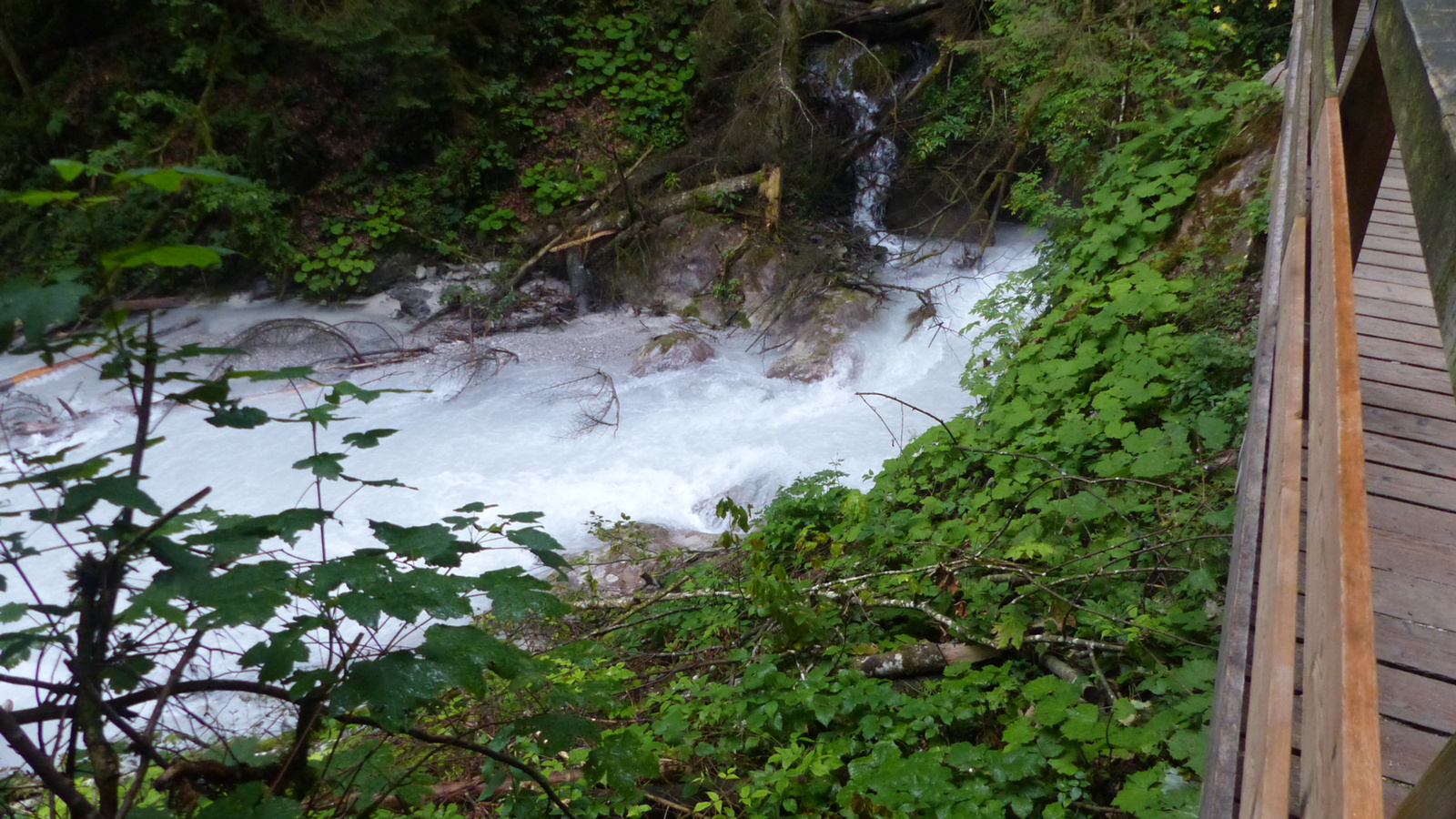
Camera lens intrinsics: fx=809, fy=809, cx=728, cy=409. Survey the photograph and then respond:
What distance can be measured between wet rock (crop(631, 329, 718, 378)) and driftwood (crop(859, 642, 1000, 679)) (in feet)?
16.7

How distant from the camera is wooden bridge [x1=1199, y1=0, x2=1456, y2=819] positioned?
29.6 inches

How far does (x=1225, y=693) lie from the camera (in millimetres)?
1629

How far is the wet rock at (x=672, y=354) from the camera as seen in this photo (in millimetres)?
7852

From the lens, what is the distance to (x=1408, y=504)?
1.91 m

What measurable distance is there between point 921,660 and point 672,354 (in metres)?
5.32

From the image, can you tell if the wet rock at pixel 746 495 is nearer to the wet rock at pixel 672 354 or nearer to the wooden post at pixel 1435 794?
the wet rock at pixel 672 354

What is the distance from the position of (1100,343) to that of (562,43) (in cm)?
856

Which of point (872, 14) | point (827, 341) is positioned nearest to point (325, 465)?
point (827, 341)

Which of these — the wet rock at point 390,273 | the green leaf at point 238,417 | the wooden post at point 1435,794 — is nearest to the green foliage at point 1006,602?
the green leaf at point 238,417

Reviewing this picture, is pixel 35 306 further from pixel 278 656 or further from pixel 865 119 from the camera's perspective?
pixel 865 119

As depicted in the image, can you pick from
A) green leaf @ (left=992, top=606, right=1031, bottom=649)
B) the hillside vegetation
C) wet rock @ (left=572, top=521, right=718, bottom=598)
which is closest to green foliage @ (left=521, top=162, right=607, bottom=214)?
the hillside vegetation

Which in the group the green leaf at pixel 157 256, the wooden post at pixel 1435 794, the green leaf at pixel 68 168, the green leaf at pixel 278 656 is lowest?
the green leaf at pixel 278 656

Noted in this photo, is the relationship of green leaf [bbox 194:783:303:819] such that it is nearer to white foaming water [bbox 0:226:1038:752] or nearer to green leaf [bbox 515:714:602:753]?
green leaf [bbox 515:714:602:753]

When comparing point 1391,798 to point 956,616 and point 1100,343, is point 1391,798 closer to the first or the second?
point 956,616
